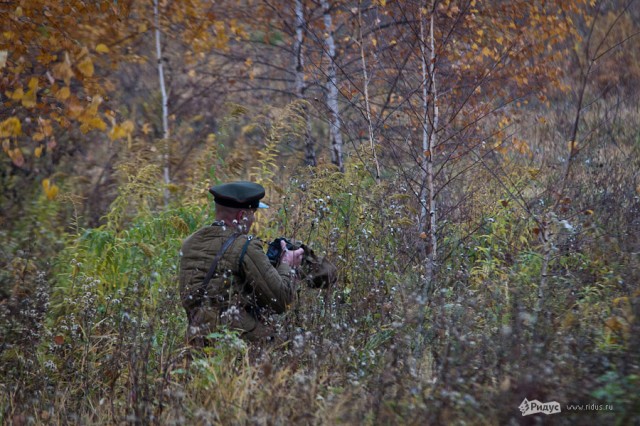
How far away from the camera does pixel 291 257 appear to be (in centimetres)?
496

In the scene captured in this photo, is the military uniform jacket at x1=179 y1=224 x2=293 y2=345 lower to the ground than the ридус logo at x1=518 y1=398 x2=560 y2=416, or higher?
higher

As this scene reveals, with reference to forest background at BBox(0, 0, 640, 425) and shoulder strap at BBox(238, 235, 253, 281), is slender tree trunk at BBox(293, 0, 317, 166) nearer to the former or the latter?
forest background at BBox(0, 0, 640, 425)

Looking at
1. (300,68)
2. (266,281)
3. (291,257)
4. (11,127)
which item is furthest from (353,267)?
(300,68)

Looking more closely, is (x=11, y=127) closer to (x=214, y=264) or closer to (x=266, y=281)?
(x=214, y=264)

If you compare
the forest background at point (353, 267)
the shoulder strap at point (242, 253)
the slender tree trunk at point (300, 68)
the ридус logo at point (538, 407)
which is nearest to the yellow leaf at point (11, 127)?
the forest background at point (353, 267)

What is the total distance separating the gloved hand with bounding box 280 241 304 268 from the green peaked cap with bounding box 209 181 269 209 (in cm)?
38

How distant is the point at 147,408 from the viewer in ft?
13.0

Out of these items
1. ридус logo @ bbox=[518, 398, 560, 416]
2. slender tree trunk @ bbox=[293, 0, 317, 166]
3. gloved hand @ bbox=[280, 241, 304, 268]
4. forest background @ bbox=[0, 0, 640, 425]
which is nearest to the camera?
ридус logo @ bbox=[518, 398, 560, 416]

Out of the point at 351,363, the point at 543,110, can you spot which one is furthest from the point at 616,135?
the point at 351,363

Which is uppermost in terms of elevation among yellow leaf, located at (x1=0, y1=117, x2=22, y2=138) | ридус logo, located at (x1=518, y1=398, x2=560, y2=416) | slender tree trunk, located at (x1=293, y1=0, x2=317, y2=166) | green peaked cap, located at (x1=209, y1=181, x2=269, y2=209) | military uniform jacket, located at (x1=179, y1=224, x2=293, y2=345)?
slender tree trunk, located at (x1=293, y1=0, x2=317, y2=166)

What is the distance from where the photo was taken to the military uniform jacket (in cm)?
461

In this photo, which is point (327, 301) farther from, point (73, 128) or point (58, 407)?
point (73, 128)

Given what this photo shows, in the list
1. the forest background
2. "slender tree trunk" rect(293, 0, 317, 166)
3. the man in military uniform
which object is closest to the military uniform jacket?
the man in military uniform

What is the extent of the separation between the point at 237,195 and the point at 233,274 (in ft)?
1.77
